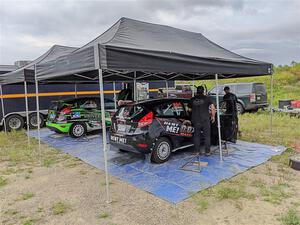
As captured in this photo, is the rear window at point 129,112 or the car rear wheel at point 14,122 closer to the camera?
the rear window at point 129,112

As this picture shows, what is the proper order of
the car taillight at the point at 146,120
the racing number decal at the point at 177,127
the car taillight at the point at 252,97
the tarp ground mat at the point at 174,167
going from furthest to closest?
the car taillight at the point at 252,97 → the racing number decal at the point at 177,127 → the car taillight at the point at 146,120 → the tarp ground mat at the point at 174,167

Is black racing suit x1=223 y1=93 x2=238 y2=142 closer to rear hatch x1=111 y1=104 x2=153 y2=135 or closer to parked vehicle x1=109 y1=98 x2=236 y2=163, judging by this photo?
parked vehicle x1=109 y1=98 x2=236 y2=163

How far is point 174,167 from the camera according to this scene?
17.6 ft

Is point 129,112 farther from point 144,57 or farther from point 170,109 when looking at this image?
point 144,57

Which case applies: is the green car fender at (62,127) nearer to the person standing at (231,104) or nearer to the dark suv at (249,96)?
the person standing at (231,104)

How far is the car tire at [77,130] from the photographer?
876 centimetres

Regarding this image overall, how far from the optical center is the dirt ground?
3459mm

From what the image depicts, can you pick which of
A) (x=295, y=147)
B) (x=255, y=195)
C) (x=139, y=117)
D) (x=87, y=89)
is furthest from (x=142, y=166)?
(x=87, y=89)

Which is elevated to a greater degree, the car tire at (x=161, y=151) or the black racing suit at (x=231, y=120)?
the black racing suit at (x=231, y=120)

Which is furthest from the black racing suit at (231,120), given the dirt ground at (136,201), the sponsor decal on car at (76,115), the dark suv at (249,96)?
the dark suv at (249,96)

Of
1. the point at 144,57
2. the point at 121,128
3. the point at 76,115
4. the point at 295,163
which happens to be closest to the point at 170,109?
the point at 121,128

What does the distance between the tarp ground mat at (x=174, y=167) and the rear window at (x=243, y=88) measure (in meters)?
7.20

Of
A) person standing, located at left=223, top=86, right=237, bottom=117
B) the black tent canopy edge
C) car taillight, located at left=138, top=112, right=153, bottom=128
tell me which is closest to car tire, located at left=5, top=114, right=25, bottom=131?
the black tent canopy edge

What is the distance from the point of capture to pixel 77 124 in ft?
29.1
